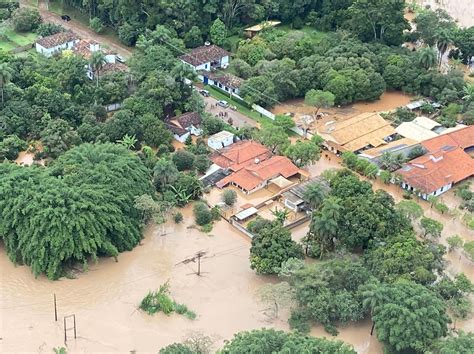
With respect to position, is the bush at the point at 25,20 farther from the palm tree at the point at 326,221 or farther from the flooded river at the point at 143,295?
the palm tree at the point at 326,221

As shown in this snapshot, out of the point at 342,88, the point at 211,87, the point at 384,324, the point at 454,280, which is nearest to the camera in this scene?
the point at 384,324

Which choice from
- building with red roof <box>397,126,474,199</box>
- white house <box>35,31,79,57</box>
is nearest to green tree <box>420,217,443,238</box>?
building with red roof <box>397,126,474,199</box>

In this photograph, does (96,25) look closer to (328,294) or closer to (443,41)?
(443,41)

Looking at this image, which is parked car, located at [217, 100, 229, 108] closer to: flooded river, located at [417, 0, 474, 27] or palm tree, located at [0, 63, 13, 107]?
palm tree, located at [0, 63, 13, 107]

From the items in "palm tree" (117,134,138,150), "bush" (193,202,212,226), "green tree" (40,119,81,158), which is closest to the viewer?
"bush" (193,202,212,226)

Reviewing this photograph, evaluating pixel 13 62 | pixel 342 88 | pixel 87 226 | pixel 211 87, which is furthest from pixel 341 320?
pixel 13 62

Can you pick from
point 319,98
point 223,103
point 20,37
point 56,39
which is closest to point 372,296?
point 319,98

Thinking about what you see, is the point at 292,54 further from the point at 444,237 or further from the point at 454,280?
the point at 454,280
